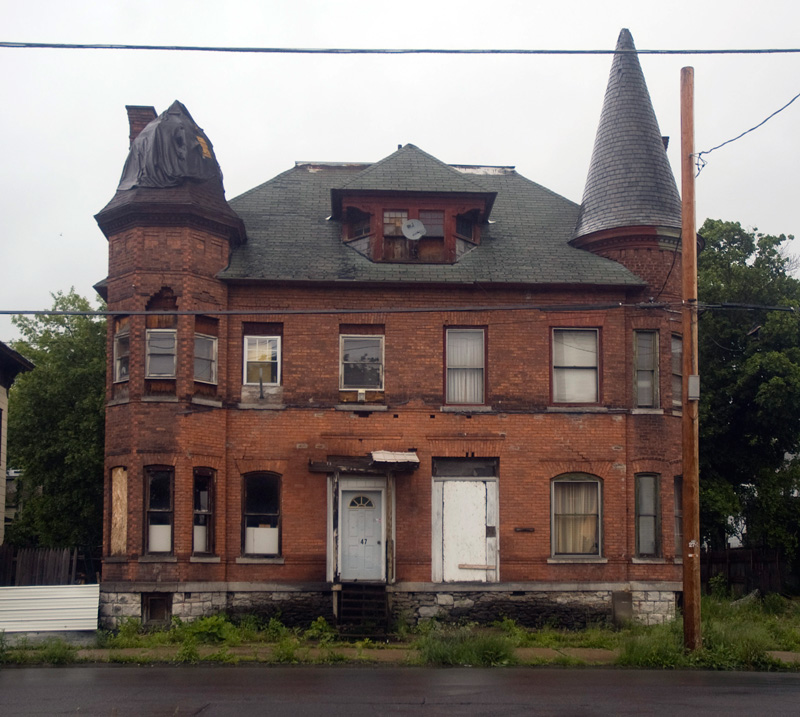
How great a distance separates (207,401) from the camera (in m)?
21.1

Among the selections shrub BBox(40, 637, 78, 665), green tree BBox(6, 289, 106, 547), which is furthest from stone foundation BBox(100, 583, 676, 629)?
green tree BBox(6, 289, 106, 547)

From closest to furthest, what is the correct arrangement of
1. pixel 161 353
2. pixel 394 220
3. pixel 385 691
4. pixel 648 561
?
pixel 385 691, pixel 161 353, pixel 648 561, pixel 394 220

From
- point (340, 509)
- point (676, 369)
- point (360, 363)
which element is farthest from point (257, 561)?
point (676, 369)

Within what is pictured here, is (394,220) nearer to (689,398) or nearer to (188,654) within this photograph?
(689,398)

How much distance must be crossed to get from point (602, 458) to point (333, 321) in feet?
21.5

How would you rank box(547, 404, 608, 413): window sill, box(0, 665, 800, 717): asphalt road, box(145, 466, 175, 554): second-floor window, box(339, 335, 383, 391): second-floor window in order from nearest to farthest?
box(0, 665, 800, 717): asphalt road → box(145, 466, 175, 554): second-floor window → box(547, 404, 608, 413): window sill → box(339, 335, 383, 391): second-floor window

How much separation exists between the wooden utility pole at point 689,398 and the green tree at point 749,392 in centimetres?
1331

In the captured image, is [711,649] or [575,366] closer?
[711,649]

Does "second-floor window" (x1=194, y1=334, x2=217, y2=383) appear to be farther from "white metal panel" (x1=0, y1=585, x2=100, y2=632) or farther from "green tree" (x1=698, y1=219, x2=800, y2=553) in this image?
"green tree" (x1=698, y1=219, x2=800, y2=553)

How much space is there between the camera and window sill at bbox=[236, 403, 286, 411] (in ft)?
70.8

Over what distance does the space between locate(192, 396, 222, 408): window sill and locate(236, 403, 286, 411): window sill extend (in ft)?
1.52

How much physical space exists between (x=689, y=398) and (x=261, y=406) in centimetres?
920

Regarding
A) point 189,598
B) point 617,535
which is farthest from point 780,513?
point 189,598

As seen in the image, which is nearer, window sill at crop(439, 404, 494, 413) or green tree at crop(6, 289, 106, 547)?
window sill at crop(439, 404, 494, 413)
